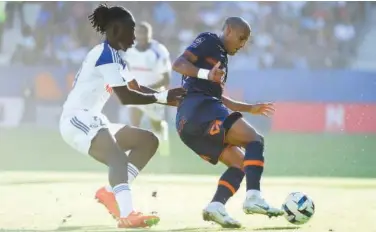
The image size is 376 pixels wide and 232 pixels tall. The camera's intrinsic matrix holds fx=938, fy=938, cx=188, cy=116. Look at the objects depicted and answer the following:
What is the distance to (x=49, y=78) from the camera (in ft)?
75.2

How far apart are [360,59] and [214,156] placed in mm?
16170

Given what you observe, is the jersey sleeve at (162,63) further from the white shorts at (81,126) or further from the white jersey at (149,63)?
the white shorts at (81,126)

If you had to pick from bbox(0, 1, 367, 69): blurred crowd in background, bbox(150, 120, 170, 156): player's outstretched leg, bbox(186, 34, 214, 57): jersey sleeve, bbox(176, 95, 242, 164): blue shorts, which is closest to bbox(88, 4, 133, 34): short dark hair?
bbox(186, 34, 214, 57): jersey sleeve

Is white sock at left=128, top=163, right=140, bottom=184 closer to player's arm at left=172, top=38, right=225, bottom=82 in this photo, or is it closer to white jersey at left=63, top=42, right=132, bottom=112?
white jersey at left=63, top=42, right=132, bottom=112

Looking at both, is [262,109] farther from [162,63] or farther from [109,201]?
[162,63]

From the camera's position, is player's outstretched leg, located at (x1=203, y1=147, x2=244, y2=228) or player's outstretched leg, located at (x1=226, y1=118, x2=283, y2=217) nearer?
player's outstretched leg, located at (x1=226, y1=118, x2=283, y2=217)

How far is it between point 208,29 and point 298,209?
16709 mm

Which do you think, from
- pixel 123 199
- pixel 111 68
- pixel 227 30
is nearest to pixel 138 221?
pixel 123 199

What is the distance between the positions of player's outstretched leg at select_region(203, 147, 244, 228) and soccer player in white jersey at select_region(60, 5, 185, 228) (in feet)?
1.53

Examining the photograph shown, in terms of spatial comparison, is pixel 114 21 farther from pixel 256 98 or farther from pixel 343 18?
pixel 343 18

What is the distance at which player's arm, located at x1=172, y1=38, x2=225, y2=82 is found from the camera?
720cm

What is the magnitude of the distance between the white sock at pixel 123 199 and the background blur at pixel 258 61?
12.2 meters

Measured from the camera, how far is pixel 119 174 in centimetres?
734

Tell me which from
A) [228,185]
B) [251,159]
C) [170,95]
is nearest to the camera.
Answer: [251,159]
